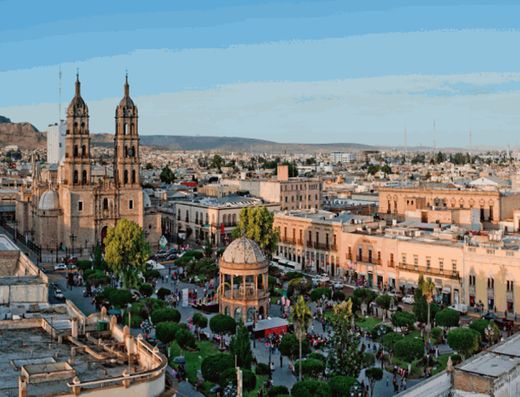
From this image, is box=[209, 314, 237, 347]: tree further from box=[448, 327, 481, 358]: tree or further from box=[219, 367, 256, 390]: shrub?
box=[448, 327, 481, 358]: tree

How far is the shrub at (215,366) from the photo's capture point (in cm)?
3045

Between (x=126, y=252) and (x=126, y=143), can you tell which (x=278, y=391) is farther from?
(x=126, y=143)

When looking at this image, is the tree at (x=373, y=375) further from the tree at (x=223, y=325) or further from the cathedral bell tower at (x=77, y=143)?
the cathedral bell tower at (x=77, y=143)

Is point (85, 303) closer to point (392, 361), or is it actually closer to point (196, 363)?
point (196, 363)

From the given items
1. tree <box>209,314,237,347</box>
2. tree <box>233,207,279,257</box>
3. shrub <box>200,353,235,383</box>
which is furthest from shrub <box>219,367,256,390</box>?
tree <box>233,207,279,257</box>

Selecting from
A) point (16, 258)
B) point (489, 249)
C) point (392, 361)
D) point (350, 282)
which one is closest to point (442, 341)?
point (392, 361)

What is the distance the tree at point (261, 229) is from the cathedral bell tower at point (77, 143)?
55.9 feet

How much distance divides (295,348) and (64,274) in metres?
30.2

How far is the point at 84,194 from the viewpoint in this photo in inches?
2665

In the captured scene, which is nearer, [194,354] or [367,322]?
[194,354]

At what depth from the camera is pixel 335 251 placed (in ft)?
193

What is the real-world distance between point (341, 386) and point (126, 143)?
152 ft

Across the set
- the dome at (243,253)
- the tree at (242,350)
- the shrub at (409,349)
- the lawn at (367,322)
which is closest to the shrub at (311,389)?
the tree at (242,350)

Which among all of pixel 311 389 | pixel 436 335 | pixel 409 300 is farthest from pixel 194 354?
pixel 409 300
